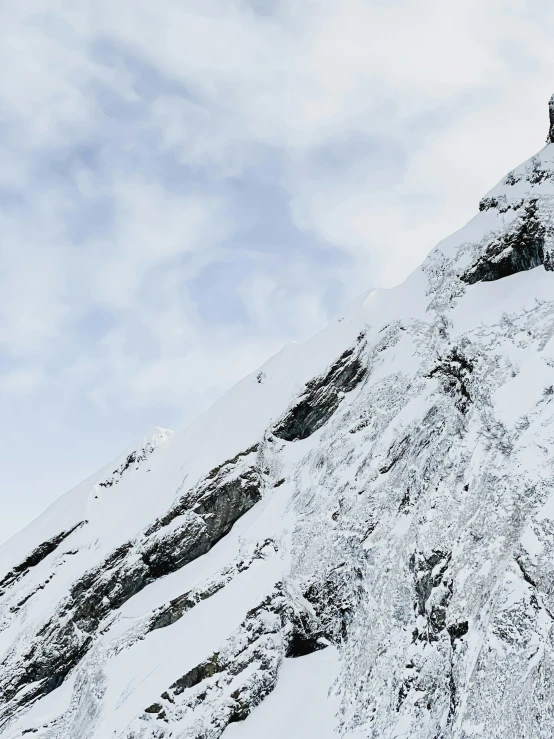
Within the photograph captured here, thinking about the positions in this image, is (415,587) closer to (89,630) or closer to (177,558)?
(177,558)

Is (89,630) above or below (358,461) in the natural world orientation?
above

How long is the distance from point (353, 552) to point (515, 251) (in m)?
14.7

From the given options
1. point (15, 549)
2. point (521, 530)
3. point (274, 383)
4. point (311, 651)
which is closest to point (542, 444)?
point (521, 530)

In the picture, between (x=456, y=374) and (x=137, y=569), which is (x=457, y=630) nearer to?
(x=456, y=374)

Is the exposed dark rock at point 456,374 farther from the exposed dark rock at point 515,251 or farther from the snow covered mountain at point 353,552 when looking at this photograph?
the exposed dark rock at point 515,251

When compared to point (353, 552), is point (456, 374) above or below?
above

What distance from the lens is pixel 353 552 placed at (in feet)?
64.4

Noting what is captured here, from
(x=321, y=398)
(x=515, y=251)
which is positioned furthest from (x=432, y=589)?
(x=515, y=251)

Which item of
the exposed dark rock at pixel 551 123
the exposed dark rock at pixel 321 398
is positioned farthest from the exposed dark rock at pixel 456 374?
the exposed dark rock at pixel 551 123

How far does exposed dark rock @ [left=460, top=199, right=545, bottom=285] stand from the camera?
79.0ft

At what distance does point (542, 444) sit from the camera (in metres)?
14.7

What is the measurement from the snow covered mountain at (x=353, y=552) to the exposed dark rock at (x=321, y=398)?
11cm

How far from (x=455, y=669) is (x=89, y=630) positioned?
2063 cm

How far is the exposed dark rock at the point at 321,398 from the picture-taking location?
28339 mm
